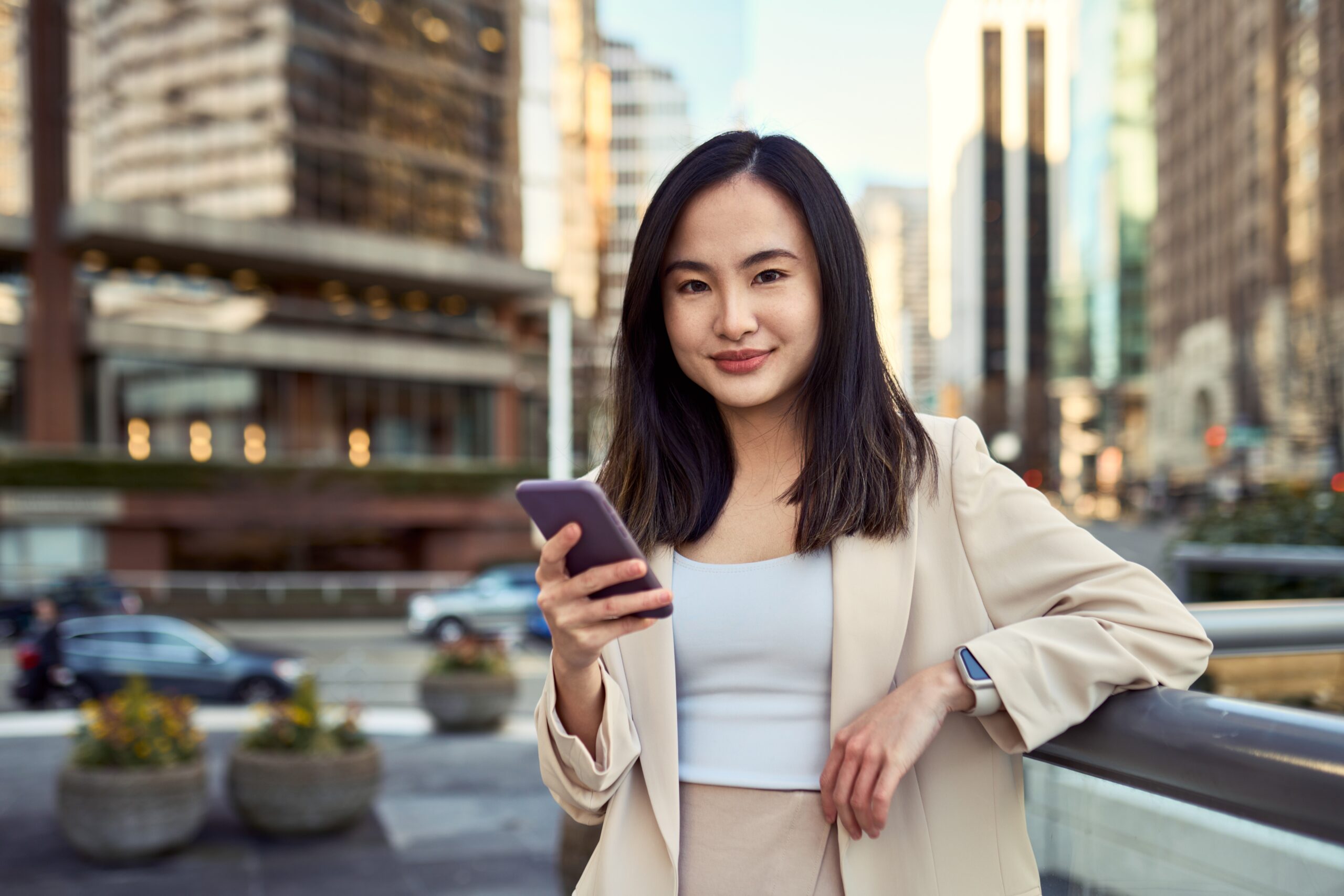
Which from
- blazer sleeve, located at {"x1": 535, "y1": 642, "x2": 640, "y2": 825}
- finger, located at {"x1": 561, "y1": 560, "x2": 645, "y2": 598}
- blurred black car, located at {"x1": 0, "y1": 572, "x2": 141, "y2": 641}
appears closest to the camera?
finger, located at {"x1": 561, "y1": 560, "x2": 645, "y2": 598}

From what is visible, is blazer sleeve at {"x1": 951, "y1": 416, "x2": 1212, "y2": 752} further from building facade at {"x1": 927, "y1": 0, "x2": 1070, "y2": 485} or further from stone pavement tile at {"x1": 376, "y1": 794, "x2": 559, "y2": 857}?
building facade at {"x1": 927, "y1": 0, "x2": 1070, "y2": 485}

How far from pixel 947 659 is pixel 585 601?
614mm

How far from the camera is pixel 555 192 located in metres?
42.8

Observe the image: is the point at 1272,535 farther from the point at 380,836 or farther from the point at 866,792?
the point at 866,792

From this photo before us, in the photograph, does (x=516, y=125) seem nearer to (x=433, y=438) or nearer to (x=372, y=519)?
(x=433, y=438)

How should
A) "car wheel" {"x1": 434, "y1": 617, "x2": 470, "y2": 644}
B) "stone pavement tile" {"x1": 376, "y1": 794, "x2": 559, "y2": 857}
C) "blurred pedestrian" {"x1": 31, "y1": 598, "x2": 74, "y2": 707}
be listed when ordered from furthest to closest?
"car wheel" {"x1": 434, "y1": 617, "x2": 470, "y2": 644} < "blurred pedestrian" {"x1": 31, "y1": 598, "x2": 74, "y2": 707} < "stone pavement tile" {"x1": 376, "y1": 794, "x2": 559, "y2": 857}

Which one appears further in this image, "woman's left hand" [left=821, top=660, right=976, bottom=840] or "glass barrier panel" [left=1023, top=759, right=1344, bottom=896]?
"woman's left hand" [left=821, top=660, right=976, bottom=840]

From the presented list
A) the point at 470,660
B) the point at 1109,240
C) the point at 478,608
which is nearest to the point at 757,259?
the point at 470,660

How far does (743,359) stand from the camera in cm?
191

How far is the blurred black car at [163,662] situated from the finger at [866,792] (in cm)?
1660

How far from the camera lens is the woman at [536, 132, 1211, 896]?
1.55m

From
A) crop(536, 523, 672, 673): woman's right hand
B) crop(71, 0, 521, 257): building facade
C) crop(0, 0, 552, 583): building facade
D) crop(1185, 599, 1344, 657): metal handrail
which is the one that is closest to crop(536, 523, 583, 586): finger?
crop(536, 523, 672, 673): woman's right hand

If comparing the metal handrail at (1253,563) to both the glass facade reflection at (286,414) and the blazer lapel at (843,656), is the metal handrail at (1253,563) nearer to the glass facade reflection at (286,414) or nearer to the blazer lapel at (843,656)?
the blazer lapel at (843,656)

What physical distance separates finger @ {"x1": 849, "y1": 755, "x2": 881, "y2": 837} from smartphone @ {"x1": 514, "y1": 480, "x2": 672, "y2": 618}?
0.37 m
